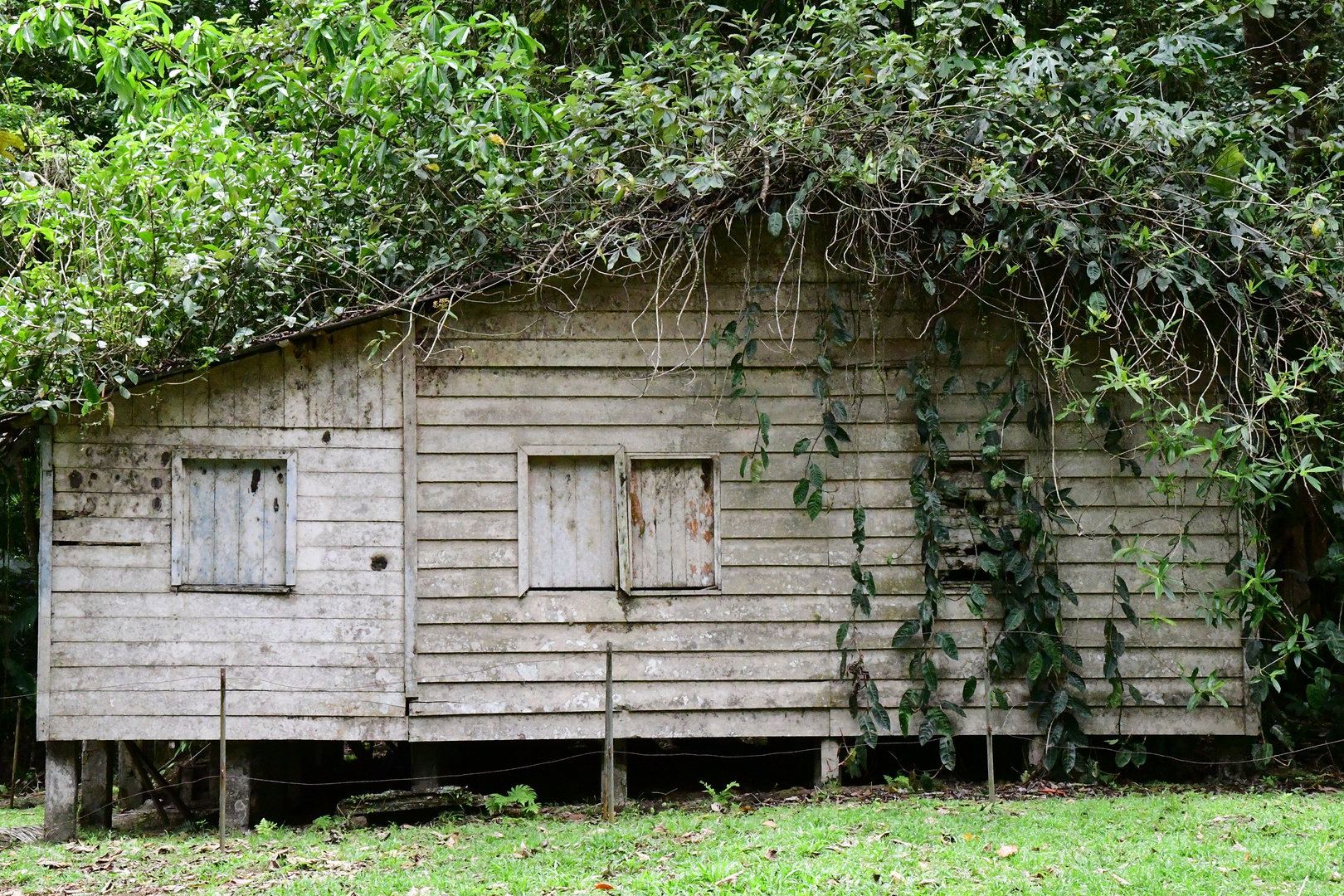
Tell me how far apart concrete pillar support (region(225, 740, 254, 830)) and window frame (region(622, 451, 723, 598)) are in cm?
288

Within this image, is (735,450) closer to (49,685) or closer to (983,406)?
(983,406)

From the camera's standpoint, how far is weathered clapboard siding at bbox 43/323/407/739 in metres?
7.50

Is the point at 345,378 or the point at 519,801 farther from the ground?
the point at 345,378

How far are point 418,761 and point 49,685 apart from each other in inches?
99.0

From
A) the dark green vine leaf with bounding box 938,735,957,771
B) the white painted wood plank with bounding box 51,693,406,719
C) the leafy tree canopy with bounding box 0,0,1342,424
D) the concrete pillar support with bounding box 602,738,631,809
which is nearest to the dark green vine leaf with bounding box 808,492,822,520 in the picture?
the leafy tree canopy with bounding box 0,0,1342,424

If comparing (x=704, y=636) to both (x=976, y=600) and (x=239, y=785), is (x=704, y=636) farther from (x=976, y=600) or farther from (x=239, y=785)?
(x=239, y=785)

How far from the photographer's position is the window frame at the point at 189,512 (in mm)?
7562

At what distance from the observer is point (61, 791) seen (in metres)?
7.62

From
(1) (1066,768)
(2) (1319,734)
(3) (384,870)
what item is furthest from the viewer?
(2) (1319,734)

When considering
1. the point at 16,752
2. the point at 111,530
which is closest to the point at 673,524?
the point at 111,530

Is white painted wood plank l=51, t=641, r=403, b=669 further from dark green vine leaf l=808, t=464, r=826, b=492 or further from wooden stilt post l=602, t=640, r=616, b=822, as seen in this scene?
dark green vine leaf l=808, t=464, r=826, b=492

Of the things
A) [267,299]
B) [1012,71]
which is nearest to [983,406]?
[1012,71]

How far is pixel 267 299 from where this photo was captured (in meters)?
8.17

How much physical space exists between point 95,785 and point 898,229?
6997 mm
